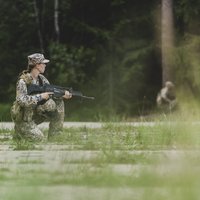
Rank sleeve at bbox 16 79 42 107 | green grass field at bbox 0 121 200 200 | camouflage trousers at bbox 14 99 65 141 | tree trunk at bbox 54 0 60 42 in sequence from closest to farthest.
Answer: green grass field at bbox 0 121 200 200 → sleeve at bbox 16 79 42 107 → camouflage trousers at bbox 14 99 65 141 → tree trunk at bbox 54 0 60 42

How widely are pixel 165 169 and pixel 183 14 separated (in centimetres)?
2577

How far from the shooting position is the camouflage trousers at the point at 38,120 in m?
13.3

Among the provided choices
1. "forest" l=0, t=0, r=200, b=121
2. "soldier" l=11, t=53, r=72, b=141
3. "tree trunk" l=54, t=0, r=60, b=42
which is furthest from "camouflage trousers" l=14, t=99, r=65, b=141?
"tree trunk" l=54, t=0, r=60, b=42

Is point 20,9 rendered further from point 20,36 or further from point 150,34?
point 150,34

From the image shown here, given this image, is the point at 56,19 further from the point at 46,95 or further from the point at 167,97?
the point at 46,95

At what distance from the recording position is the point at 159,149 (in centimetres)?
1128

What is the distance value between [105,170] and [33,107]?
562 cm

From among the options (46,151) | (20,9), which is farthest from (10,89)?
(46,151)

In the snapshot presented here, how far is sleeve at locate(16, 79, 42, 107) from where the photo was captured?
13039 millimetres

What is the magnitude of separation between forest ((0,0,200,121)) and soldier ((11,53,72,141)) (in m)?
15.5

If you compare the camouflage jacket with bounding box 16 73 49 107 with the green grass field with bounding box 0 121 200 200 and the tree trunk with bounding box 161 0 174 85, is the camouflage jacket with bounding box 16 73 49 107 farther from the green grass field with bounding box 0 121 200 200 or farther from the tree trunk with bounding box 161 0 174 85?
the tree trunk with bounding box 161 0 174 85

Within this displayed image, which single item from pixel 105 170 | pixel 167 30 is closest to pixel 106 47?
pixel 167 30

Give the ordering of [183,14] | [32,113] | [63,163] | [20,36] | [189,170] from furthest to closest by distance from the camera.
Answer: [20,36], [183,14], [32,113], [63,163], [189,170]

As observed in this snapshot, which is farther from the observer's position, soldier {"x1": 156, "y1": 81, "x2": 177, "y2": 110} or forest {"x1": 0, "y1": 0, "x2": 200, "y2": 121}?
forest {"x1": 0, "y1": 0, "x2": 200, "y2": 121}
